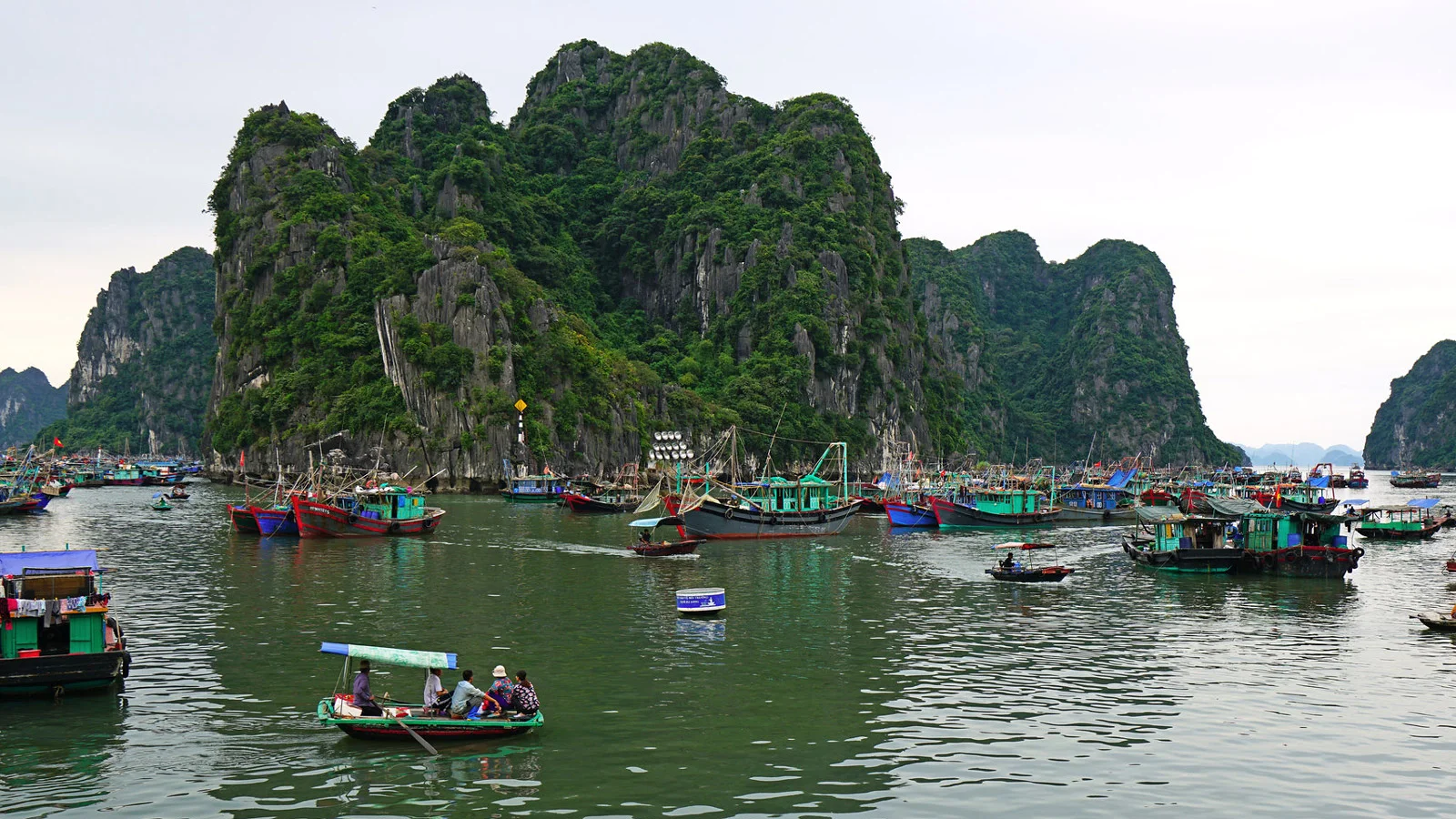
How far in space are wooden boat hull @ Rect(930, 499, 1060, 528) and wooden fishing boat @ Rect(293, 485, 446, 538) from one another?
42.7m

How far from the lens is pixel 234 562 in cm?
5838

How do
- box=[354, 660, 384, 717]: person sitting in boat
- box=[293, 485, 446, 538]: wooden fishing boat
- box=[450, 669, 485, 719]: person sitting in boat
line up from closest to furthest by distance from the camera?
box=[354, 660, 384, 717]: person sitting in boat, box=[450, 669, 485, 719]: person sitting in boat, box=[293, 485, 446, 538]: wooden fishing boat

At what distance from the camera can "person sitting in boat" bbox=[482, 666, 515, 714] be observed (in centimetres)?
2495

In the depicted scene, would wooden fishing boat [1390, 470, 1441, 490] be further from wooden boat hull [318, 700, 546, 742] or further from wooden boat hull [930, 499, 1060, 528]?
wooden boat hull [318, 700, 546, 742]

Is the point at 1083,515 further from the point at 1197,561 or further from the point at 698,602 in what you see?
the point at 698,602

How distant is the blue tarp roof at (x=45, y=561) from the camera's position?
2883cm

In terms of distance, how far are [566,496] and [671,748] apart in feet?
264

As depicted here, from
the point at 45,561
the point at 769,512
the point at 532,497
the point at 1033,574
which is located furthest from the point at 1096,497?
the point at 45,561

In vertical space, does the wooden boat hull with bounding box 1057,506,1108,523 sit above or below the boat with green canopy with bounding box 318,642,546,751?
above

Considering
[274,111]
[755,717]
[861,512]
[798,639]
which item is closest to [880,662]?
[798,639]

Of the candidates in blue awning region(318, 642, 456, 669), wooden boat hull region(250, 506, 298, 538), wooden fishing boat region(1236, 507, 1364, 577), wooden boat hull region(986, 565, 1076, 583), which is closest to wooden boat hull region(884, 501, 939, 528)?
wooden fishing boat region(1236, 507, 1364, 577)

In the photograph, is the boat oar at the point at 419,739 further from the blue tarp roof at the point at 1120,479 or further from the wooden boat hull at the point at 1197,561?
the blue tarp roof at the point at 1120,479

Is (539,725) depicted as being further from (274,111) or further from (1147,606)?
(274,111)

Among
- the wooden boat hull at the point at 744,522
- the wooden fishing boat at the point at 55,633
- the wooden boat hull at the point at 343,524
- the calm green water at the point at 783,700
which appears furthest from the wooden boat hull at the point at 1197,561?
the wooden fishing boat at the point at 55,633
